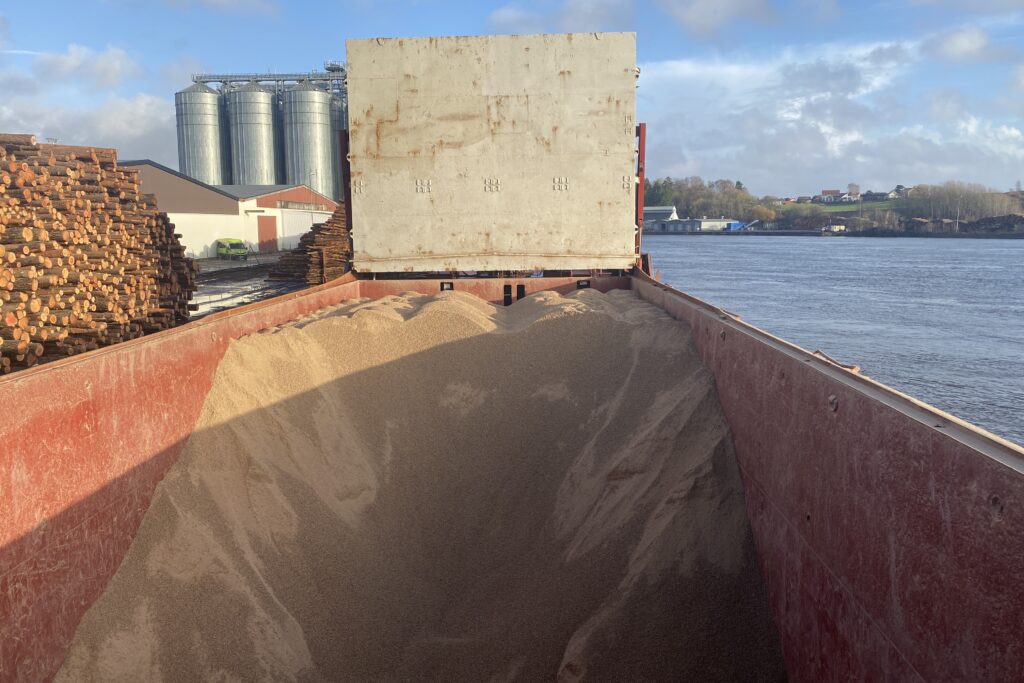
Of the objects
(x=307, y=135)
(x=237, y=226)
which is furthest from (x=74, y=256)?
(x=307, y=135)

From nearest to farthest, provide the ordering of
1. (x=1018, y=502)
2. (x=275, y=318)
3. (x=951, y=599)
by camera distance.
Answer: (x=1018, y=502), (x=951, y=599), (x=275, y=318)

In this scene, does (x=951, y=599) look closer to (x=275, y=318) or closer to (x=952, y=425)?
(x=952, y=425)

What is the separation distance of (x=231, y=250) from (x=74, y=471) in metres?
31.4

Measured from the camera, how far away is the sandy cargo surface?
4.10 meters

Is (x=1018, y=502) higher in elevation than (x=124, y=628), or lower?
higher

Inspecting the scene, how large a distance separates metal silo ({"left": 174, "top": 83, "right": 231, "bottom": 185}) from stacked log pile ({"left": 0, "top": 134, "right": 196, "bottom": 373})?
39.6m

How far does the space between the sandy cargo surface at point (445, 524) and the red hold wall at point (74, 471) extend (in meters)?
0.17

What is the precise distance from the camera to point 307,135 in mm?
45594

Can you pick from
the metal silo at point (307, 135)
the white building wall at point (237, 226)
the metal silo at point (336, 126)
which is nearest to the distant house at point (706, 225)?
the metal silo at point (336, 126)

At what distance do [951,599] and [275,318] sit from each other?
6.23 metres

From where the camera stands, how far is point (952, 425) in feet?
9.14

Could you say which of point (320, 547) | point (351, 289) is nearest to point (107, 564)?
point (320, 547)

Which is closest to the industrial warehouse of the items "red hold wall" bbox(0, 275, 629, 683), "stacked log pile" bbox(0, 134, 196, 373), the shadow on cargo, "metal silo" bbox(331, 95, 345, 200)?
"metal silo" bbox(331, 95, 345, 200)

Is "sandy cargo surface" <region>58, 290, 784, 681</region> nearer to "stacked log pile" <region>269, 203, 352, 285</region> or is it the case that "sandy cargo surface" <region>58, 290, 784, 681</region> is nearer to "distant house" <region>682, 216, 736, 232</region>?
"stacked log pile" <region>269, 203, 352, 285</region>
